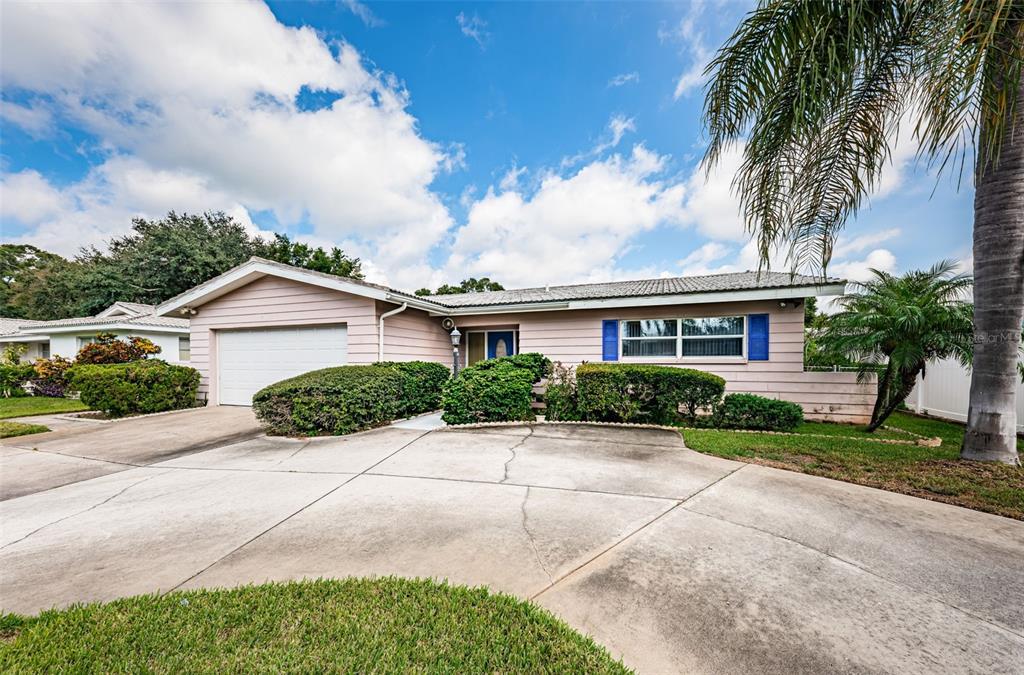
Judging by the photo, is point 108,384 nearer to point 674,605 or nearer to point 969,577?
point 674,605

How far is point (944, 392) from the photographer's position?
9.31m

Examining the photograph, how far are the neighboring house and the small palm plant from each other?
845 inches

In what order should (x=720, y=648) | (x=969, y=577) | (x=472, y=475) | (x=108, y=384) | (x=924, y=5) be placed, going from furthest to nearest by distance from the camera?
1. (x=108, y=384)
2. (x=472, y=475)
3. (x=924, y=5)
4. (x=969, y=577)
5. (x=720, y=648)

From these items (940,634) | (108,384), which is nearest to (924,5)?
(940,634)

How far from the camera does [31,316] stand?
87.3ft

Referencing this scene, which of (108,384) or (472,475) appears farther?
(108,384)

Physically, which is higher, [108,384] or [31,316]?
[31,316]

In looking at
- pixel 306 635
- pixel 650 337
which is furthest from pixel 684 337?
pixel 306 635

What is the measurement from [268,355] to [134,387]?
295 cm

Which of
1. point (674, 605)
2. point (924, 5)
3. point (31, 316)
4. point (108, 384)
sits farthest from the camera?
point (31, 316)

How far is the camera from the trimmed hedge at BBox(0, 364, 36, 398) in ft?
48.6

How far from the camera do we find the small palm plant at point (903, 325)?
6.22 meters

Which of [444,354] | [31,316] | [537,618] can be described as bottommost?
[537,618]

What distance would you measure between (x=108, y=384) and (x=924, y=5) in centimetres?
1513
